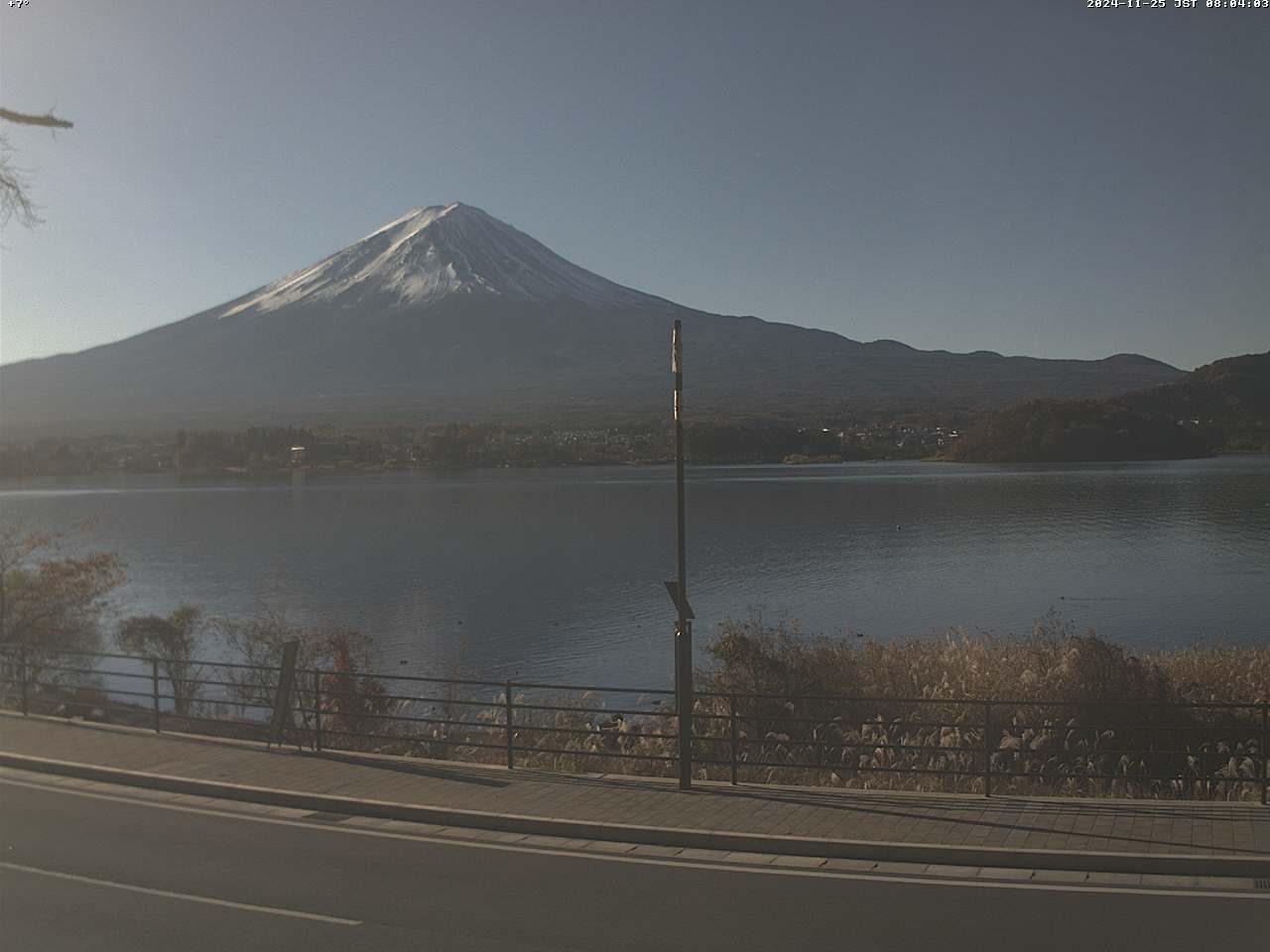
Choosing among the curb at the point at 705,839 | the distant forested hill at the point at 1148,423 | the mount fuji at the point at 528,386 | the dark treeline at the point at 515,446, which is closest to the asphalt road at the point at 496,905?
the curb at the point at 705,839

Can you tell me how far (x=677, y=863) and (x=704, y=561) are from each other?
44.0 metres

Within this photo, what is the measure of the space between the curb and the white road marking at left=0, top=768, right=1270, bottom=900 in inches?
13.3

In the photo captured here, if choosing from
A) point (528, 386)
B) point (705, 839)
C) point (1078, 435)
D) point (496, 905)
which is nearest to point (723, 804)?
point (705, 839)

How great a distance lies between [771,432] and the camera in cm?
11969

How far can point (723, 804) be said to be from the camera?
1073 cm

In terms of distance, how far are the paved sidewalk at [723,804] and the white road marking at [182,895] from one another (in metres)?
2.64

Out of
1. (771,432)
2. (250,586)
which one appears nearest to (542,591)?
(250,586)

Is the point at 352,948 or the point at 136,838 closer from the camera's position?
the point at 352,948

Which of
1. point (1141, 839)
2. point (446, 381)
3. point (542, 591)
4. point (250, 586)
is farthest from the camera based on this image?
point (446, 381)

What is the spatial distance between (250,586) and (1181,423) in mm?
61607

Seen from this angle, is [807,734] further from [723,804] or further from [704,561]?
[704,561]

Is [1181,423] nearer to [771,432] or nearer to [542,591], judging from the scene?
[771,432]

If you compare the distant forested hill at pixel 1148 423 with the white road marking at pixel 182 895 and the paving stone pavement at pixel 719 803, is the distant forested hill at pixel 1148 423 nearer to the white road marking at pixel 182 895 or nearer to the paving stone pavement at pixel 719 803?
the paving stone pavement at pixel 719 803

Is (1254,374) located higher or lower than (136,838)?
higher
